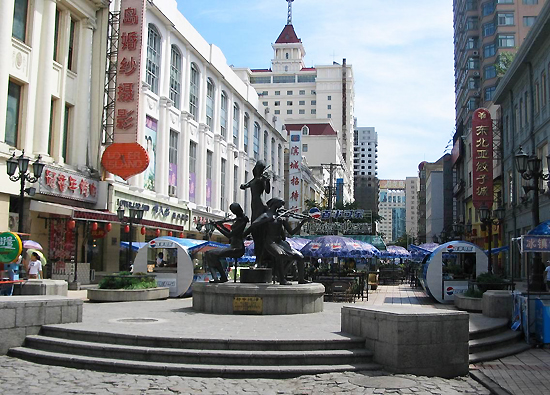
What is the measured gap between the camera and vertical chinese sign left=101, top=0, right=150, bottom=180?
30.4 m

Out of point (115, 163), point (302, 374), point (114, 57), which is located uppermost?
point (114, 57)

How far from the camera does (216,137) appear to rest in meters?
48.7

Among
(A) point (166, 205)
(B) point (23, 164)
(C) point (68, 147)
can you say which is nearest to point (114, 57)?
(C) point (68, 147)

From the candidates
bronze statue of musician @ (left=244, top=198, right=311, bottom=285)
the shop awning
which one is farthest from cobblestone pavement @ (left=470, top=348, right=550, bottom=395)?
the shop awning

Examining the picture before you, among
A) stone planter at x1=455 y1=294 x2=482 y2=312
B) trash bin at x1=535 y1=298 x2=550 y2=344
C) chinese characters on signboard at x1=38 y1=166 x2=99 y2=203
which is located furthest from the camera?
chinese characters on signboard at x1=38 y1=166 x2=99 y2=203

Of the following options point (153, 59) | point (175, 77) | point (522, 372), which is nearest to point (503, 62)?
point (175, 77)

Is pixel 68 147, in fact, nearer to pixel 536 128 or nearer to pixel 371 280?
pixel 371 280

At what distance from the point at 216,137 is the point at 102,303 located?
1208 inches

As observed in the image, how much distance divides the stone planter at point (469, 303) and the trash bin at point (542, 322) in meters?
5.05

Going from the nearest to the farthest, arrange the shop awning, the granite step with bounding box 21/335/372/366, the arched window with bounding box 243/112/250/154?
the granite step with bounding box 21/335/372/366, the shop awning, the arched window with bounding box 243/112/250/154

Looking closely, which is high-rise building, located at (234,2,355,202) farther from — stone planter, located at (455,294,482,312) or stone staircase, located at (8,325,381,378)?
stone staircase, located at (8,325,381,378)

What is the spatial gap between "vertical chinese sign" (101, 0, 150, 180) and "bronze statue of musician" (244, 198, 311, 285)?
15337mm

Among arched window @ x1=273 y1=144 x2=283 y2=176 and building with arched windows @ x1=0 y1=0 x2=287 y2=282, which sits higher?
arched window @ x1=273 y1=144 x2=283 y2=176

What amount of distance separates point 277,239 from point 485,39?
181 feet
